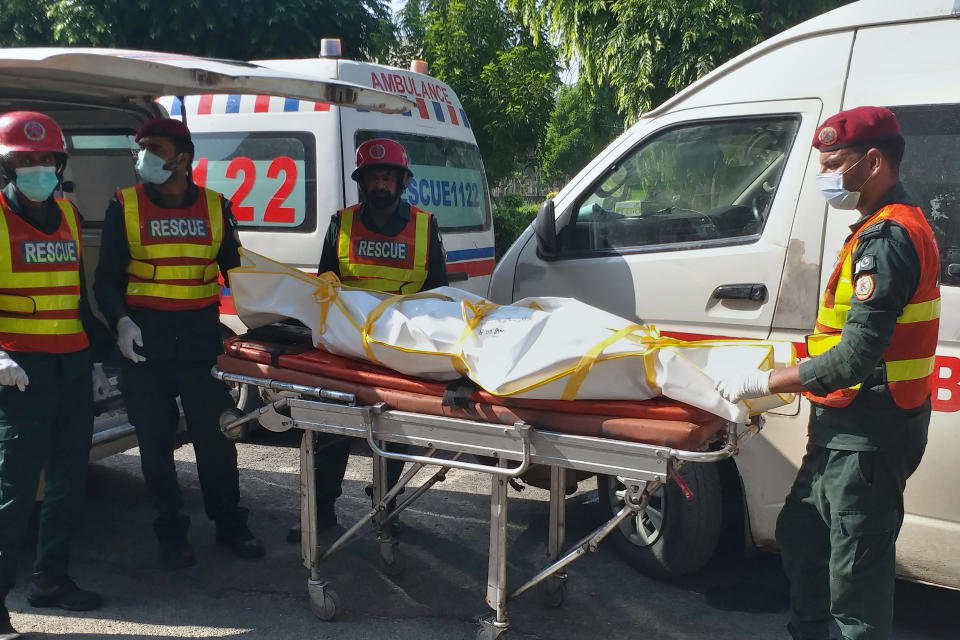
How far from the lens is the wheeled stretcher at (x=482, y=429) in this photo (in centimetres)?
246

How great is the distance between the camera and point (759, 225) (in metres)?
3.22

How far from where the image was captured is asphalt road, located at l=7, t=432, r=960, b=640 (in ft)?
10.7

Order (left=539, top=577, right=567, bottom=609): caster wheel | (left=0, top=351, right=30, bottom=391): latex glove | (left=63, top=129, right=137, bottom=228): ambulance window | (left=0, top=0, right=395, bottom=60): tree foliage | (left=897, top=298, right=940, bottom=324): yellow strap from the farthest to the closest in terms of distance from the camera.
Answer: (left=0, top=0, right=395, bottom=60): tree foliage, (left=63, top=129, right=137, bottom=228): ambulance window, (left=539, top=577, right=567, bottom=609): caster wheel, (left=0, top=351, right=30, bottom=391): latex glove, (left=897, top=298, right=940, bottom=324): yellow strap

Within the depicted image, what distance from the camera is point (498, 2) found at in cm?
1274

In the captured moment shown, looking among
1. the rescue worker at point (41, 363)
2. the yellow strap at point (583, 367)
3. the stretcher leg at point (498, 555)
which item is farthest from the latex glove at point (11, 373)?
the yellow strap at point (583, 367)

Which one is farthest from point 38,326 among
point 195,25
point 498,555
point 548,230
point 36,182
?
point 195,25

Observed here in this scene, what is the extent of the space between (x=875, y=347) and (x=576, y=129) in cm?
3481

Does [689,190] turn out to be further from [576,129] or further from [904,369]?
[576,129]

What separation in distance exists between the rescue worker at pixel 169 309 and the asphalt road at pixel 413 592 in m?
0.22

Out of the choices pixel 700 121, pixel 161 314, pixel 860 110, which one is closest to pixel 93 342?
pixel 161 314

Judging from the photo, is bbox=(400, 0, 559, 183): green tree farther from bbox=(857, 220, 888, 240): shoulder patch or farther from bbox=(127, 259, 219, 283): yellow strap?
bbox=(857, 220, 888, 240): shoulder patch

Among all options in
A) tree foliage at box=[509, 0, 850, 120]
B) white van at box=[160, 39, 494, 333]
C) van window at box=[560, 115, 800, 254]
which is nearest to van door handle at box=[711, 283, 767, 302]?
van window at box=[560, 115, 800, 254]

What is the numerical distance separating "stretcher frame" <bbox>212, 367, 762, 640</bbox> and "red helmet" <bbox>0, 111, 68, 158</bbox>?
1054 mm

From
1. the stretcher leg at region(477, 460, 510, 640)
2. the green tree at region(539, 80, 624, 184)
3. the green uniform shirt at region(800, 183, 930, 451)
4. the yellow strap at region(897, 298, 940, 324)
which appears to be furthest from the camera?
the green tree at region(539, 80, 624, 184)
